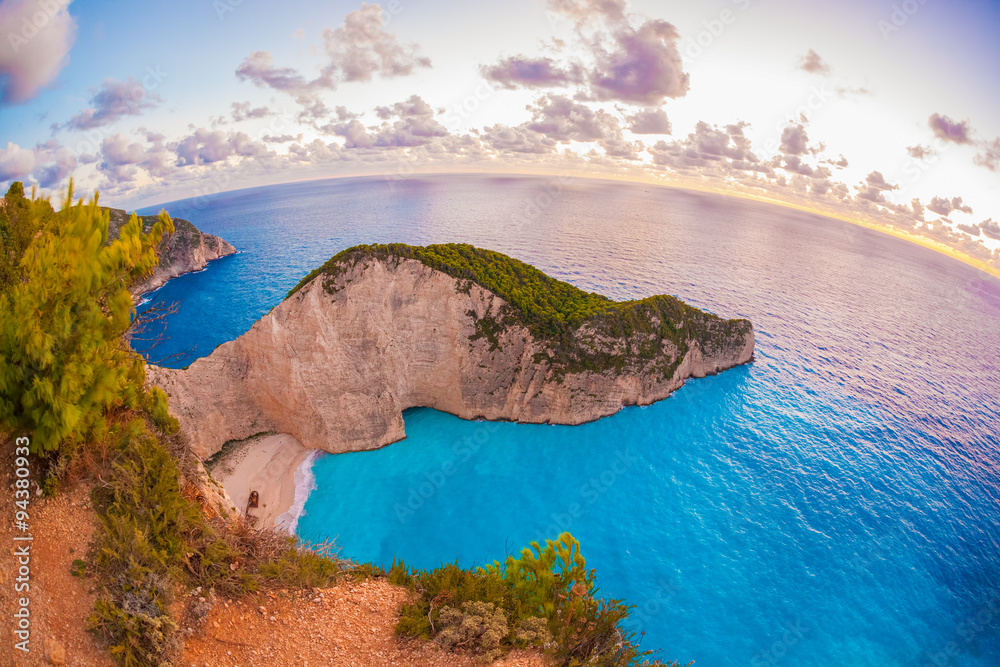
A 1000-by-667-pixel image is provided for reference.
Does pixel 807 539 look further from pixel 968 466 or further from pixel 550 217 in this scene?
pixel 550 217

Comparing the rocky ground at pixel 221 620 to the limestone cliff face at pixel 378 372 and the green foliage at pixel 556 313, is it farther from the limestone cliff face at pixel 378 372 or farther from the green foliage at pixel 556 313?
the green foliage at pixel 556 313

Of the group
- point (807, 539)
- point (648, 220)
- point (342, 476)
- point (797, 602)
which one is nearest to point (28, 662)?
point (342, 476)

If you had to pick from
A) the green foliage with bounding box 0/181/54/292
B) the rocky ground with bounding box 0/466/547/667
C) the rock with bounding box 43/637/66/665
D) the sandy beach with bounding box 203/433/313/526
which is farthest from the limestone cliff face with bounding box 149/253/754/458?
the rock with bounding box 43/637/66/665

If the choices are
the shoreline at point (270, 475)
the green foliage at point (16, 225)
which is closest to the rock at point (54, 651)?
the green foliage at point (16, 225)

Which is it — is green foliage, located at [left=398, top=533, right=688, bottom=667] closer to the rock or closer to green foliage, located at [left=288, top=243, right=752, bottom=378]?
the rock

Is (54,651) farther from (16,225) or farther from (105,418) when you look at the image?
(16,225)
